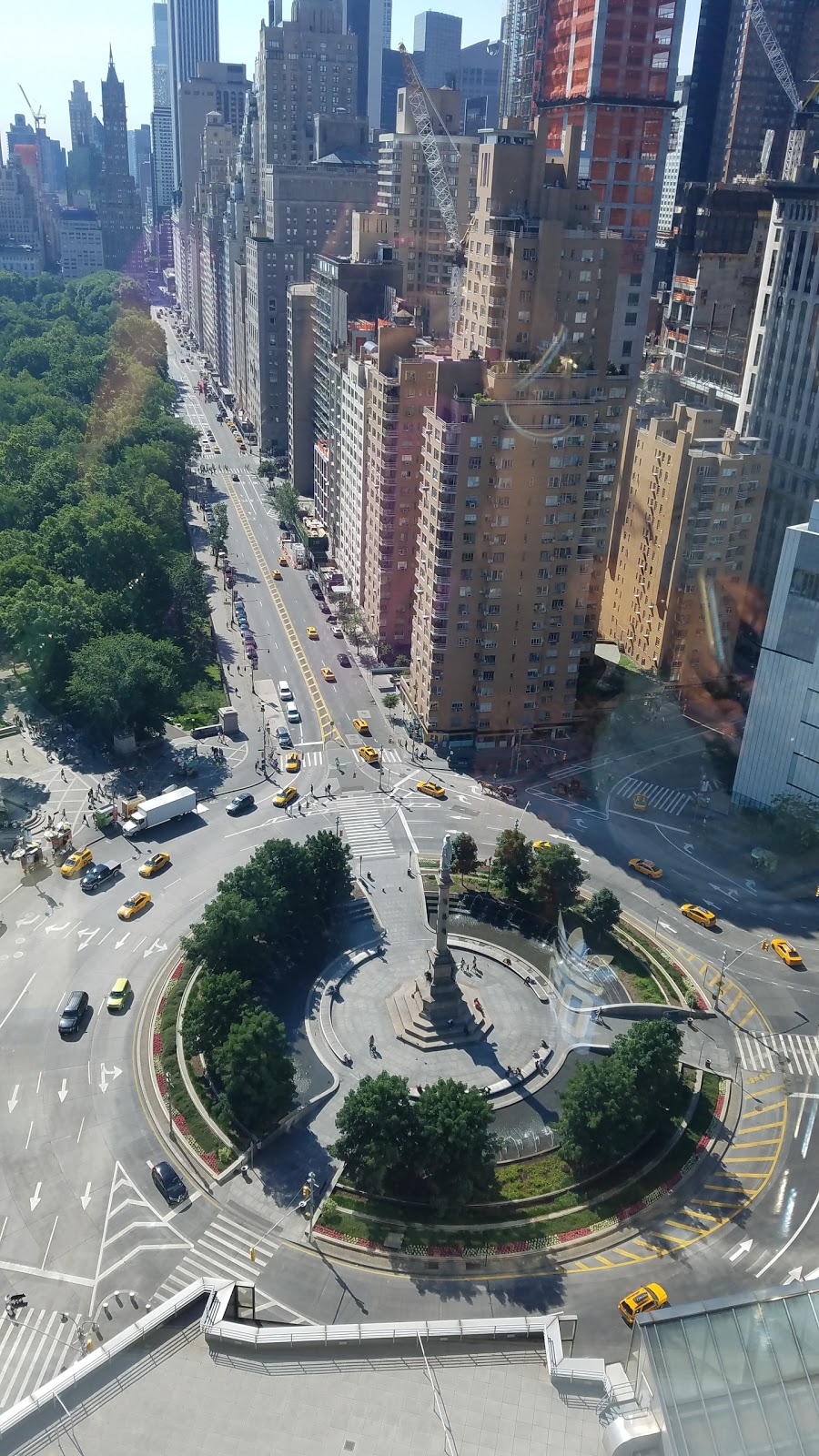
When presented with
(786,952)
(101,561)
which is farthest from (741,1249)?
(101,561)

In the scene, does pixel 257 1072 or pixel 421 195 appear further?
pixel 421 195

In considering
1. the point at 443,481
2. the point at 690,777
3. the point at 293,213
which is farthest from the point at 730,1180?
the point at 293,213

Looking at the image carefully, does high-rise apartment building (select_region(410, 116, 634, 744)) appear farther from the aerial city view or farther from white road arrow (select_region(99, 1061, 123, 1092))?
white road arrow (select_region(99, 1061, 123, 1092))

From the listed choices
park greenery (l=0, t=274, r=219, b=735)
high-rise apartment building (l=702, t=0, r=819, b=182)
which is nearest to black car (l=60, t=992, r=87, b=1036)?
park greenery (l=0, t=274, r=219, b=735)

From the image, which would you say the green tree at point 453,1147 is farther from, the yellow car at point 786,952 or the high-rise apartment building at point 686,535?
the high-rise apartment building at point 686,535

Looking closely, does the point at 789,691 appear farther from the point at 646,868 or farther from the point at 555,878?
the point at 555,878

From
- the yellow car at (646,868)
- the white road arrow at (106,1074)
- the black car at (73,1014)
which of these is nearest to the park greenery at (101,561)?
the black car at (73,1014)

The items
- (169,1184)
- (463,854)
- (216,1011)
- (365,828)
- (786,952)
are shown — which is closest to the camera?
(169,1184)
